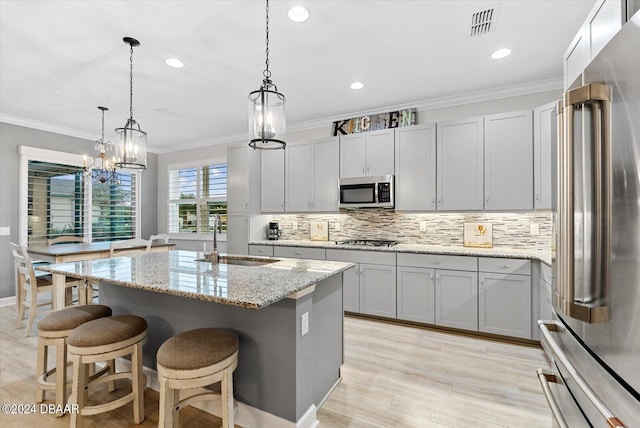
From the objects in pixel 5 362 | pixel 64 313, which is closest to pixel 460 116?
pixel 64 313

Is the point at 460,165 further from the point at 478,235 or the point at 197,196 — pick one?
the point at 197,196

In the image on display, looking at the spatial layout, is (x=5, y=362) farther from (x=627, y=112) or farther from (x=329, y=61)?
(x=627, y=112)

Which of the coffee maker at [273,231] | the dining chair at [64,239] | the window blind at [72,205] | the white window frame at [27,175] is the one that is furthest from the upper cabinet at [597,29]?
the white window frame at [27,175]

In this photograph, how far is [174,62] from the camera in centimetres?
294

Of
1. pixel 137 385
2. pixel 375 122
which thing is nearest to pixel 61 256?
pixel 137 385

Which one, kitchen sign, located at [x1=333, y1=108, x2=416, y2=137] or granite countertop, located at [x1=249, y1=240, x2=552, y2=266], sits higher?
kitchen sign, located at [x1=333, y1=108, x2=416, y2=137]

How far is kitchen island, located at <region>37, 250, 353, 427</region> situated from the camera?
1625 mm

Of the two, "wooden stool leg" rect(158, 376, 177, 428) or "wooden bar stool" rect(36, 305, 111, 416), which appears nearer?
"wooden stool leg" rect(158, 376, 177, 428)

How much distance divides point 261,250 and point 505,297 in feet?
10.3

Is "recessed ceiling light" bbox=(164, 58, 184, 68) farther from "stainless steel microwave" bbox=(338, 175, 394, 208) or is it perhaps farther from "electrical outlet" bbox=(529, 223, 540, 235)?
"electrical outlet" bbox=(529, 223, 540, 235)

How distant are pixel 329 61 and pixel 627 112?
254 cm

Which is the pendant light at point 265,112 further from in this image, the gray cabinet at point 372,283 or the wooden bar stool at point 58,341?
the gray cabinet at point 372,283

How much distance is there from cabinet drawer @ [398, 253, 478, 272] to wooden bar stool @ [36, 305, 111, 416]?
2.94 metres

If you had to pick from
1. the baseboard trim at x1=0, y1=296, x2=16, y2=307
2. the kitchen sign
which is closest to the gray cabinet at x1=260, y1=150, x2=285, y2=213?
the kitchen sign
